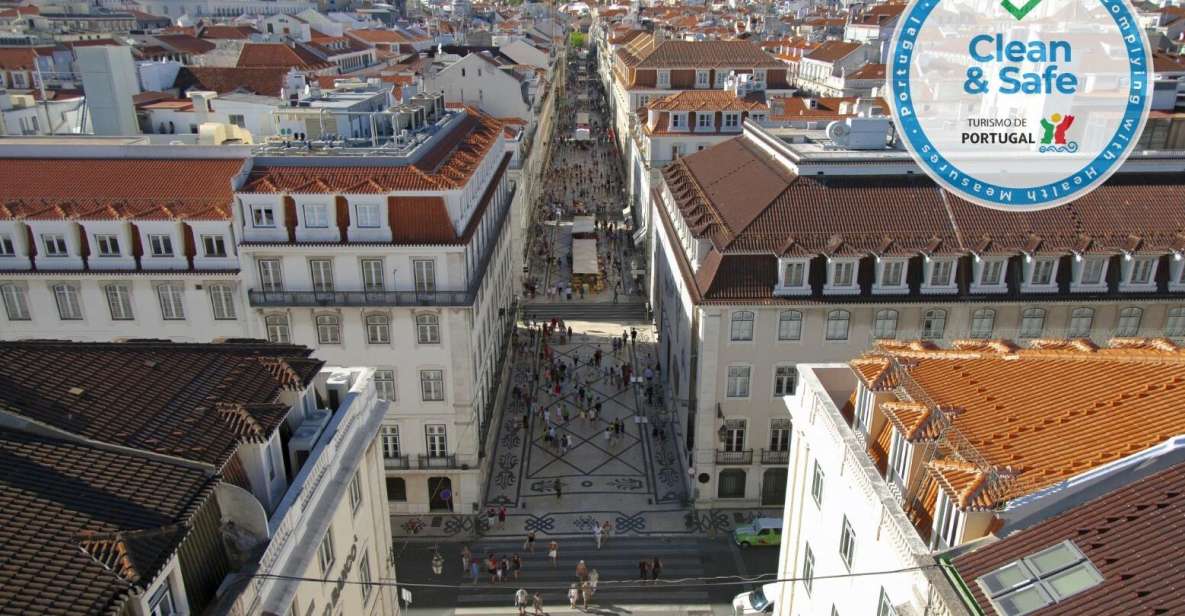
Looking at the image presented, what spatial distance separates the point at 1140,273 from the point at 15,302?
5268 cm

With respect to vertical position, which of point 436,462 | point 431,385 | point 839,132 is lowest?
point 436,462

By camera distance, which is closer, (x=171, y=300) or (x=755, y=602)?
(x=755, y=602)

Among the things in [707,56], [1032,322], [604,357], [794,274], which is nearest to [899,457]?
[794,274]

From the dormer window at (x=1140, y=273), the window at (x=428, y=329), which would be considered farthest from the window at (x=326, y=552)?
the dormer window at (x=1140, y=273)

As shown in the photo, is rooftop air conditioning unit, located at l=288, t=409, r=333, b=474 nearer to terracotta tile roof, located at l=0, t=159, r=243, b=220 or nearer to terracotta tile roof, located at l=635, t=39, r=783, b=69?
terracotta tile roof, located at l=0, t=159, r=243, b=220

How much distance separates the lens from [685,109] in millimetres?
70188

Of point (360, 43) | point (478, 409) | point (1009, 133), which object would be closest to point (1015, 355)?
point (1009, 133)

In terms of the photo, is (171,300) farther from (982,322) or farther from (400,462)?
(982,322)

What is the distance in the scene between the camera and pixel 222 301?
38719 millimetres

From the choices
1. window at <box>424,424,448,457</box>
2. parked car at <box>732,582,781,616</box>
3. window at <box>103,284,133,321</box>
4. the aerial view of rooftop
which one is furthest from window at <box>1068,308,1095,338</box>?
window at <box>103,284,133,321</box>

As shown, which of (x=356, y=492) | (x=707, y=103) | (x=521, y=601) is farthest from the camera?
(x=707, y=103)

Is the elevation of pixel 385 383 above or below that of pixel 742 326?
below

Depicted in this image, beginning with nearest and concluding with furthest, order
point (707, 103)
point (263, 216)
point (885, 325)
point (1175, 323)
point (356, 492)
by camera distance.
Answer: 1. point (356, 492)
2. point (263, 216)
3. point (885, 325)
4. point (1175, 323)
5. point (707, 103)

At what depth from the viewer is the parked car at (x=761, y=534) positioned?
37.8 meters
